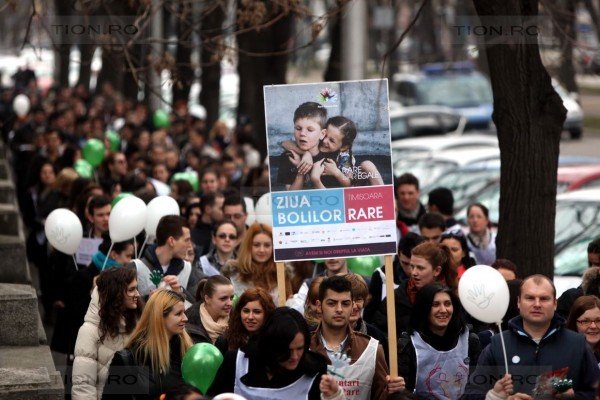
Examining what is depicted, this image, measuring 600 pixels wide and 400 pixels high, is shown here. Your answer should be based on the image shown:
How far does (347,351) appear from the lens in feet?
A: 26.8

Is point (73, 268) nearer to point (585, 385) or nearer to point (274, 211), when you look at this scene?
point (274, 211)

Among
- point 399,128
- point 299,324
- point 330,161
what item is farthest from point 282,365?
point 399,128

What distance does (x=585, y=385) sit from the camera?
25.6ft

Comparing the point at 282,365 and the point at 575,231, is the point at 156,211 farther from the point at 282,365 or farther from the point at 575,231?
the point at 282,365

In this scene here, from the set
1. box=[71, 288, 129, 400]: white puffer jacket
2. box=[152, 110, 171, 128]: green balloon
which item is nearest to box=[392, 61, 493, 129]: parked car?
box=[152, 110, 171, 128]: green balloon

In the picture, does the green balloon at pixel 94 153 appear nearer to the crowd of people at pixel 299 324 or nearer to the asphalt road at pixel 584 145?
the crowd of people at pixel 299 324

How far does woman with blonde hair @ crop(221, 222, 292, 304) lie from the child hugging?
189cm

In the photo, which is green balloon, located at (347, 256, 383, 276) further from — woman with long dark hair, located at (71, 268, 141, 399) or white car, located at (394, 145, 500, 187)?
white car, located at (394, 145, 500, 187)

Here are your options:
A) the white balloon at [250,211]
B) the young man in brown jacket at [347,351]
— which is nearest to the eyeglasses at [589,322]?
the young man in brown jacket at [347,351]

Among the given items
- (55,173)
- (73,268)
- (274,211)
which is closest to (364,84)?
(274,211)

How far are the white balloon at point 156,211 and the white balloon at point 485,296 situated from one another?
13.1ft

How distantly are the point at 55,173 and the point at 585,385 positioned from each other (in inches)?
399

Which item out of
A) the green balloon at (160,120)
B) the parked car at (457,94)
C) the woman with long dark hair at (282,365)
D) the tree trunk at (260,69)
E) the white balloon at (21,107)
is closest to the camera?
the woman with long dark hair at (282,365)

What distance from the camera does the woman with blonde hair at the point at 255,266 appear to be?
10.8m
